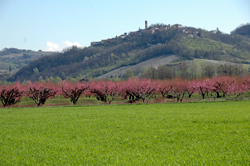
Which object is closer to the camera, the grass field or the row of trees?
the grass field

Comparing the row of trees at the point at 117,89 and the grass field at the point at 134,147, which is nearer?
the grass field at the point at 134,147

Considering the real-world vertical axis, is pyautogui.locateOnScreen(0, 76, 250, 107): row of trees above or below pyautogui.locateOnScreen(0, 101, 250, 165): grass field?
above

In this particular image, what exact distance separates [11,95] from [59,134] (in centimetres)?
4924

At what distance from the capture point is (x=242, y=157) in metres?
11.3

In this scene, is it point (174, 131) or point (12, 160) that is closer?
point (12, 160)

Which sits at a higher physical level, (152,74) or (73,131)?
(152,74)

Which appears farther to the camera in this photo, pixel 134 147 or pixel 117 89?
pixel 117 89

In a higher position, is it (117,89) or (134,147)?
(117,89)

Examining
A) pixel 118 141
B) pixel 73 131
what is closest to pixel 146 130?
pixel 118 141

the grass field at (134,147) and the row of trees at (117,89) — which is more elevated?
the row of trees at (117,89)

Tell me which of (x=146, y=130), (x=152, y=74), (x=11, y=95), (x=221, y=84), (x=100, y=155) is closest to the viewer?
(x=100, y=155)

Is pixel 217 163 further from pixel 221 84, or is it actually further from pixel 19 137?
pixel 221 84

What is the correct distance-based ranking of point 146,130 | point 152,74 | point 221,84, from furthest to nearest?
point 152,74, point 221,84, point 146,130

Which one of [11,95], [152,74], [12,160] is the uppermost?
[152,74]
